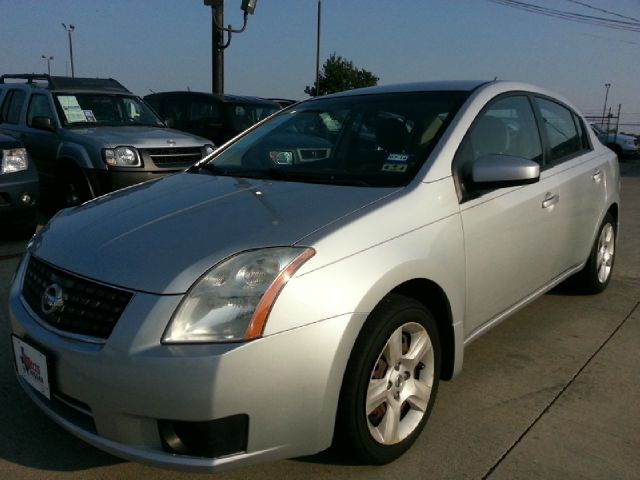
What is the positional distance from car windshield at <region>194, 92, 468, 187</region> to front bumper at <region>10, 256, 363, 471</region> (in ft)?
3.11

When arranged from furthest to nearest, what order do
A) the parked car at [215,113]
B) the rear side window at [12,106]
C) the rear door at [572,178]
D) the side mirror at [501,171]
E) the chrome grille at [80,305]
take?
the parked car at [215,113], the rear side window at [12,106], the rear door at [572,178], the side mirror at [501,171], the chrome grille at [80,305]

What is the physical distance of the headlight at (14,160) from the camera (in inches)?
224

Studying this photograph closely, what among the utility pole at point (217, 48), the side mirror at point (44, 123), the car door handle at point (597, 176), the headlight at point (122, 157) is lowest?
the headlight at point (122, 157)

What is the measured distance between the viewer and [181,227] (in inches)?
92.7

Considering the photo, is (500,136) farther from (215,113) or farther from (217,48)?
(217,48)

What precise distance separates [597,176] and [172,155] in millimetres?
4521

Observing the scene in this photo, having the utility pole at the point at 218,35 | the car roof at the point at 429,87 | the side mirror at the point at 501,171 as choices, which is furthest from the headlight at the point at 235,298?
the utility pole at the point at 218,35

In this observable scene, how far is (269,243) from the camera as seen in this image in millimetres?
2133

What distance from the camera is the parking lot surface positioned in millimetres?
A: 2395

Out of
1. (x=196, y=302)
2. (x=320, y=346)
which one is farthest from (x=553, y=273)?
(x=196, y=302)

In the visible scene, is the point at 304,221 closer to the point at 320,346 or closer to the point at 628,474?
the point at 320,346

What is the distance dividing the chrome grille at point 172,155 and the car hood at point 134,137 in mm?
48

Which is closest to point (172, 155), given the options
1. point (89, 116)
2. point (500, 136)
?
point (89, 116)

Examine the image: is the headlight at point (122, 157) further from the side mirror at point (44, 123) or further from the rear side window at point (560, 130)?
the rear side window at point (560, 130)
